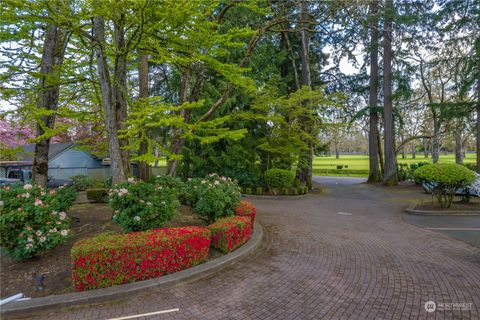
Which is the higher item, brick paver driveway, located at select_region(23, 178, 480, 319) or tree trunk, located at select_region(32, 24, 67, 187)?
tree trunk, located at select_region(32, 24, 67, 187)

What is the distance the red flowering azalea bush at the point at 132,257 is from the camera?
375cm

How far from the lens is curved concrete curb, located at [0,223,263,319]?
331cm

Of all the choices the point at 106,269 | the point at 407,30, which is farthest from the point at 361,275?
the point at 407,30

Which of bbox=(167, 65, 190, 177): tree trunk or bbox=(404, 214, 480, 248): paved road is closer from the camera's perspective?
bbox=(404, 214, 480, 248): paved road

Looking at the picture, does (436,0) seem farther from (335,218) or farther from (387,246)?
(387,246)

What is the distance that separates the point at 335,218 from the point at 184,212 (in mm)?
5031

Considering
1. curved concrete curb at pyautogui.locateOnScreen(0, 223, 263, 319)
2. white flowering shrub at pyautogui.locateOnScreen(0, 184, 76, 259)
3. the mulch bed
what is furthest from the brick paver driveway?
white flowering shrub at pyautogui.locateOnScreen(0, 184, 76, 259)

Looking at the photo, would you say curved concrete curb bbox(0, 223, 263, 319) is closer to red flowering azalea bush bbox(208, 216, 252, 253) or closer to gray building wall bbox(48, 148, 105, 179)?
red flowering azalea bush bbox(208, 216, 252, 253)

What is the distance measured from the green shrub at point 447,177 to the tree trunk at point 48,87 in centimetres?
1178

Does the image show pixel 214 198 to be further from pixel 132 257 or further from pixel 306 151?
pixel 306 151

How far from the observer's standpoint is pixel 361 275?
14.4ft

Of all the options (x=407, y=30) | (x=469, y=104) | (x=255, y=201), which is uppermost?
(x=407, y=30)

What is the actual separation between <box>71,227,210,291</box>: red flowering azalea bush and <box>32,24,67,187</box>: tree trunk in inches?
164

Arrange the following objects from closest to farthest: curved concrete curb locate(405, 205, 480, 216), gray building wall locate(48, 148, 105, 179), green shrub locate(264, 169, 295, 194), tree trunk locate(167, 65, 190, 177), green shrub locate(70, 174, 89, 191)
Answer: tree trunk locate(167, 65, 190, 177) < curved concrete curb locate(405, 205, 480, 216) < green shrub locate(264, 169, 295, 194) < green shrub locate(70, 174, 89, 191) < gray building wall locate(48, 148, 105, 179)
